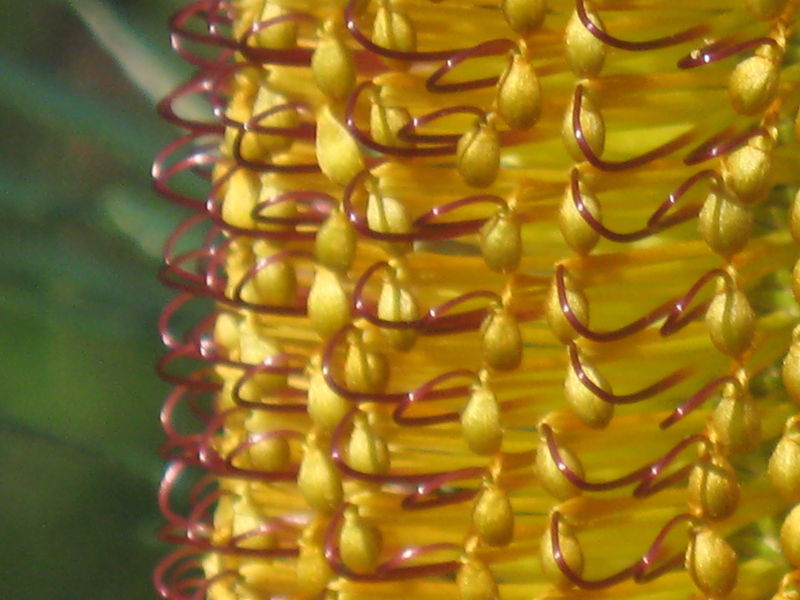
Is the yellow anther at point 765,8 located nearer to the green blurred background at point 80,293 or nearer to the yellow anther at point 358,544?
the yellow anther at point 358,544

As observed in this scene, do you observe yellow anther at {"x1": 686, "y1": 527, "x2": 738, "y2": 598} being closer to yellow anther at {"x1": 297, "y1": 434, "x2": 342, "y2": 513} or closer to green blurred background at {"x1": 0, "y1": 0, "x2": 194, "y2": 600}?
yellow anther at {"x1": 297, "y1": 434, "x2": 342, "y2": 513}

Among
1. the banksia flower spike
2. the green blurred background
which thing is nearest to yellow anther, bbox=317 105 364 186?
the banksia flower spike

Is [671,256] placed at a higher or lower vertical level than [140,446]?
higher

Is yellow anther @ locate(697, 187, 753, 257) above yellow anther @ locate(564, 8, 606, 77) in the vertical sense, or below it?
below

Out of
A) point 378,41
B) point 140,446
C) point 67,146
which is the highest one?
point 378,41

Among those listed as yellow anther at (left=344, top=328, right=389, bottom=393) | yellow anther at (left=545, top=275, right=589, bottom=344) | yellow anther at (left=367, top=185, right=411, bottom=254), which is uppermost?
yellow anther at (left=367, top=185, right=411, bottom=254)

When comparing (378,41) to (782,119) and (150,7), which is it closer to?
(782,119)

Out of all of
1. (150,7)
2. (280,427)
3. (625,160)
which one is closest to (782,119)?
(625,160)
